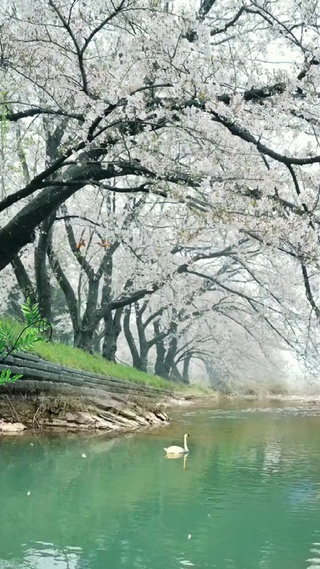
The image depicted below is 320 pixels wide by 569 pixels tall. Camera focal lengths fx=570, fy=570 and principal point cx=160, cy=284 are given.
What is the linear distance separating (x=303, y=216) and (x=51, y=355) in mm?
7143

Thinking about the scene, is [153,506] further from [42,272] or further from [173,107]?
[42,272]

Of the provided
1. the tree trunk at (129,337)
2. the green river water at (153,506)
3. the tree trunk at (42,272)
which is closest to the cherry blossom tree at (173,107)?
the green river water at (153,506)

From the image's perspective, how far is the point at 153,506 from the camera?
5.37 meters

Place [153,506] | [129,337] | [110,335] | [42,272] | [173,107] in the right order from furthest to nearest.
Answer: [129,337] → [110,335] → [42,272] → [173,107] → [153,506]

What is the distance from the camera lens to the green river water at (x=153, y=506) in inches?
158

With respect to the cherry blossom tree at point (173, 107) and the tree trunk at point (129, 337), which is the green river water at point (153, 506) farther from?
the tree trunk at point (129, 337)

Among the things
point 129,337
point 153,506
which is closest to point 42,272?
point 153,506

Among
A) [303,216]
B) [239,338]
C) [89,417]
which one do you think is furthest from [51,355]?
[239,338]

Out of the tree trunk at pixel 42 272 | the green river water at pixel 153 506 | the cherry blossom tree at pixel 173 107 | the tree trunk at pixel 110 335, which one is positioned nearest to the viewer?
the green river water at pixel 153 506

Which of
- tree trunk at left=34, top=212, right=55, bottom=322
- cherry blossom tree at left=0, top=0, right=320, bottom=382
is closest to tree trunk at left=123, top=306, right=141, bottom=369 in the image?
tree trunk at left=34, top=212, right=55, bottom=322

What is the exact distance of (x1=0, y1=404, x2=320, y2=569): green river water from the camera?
4020 mm

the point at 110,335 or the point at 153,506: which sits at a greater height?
the point at 110,335

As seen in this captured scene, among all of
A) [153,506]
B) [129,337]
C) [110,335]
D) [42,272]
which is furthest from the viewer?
[129,337]

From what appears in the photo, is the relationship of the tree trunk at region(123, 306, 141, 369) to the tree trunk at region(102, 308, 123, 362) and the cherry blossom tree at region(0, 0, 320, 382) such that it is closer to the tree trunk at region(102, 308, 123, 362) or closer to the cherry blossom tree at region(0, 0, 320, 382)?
the tree trunk at region(102, 308, 123, 362)
